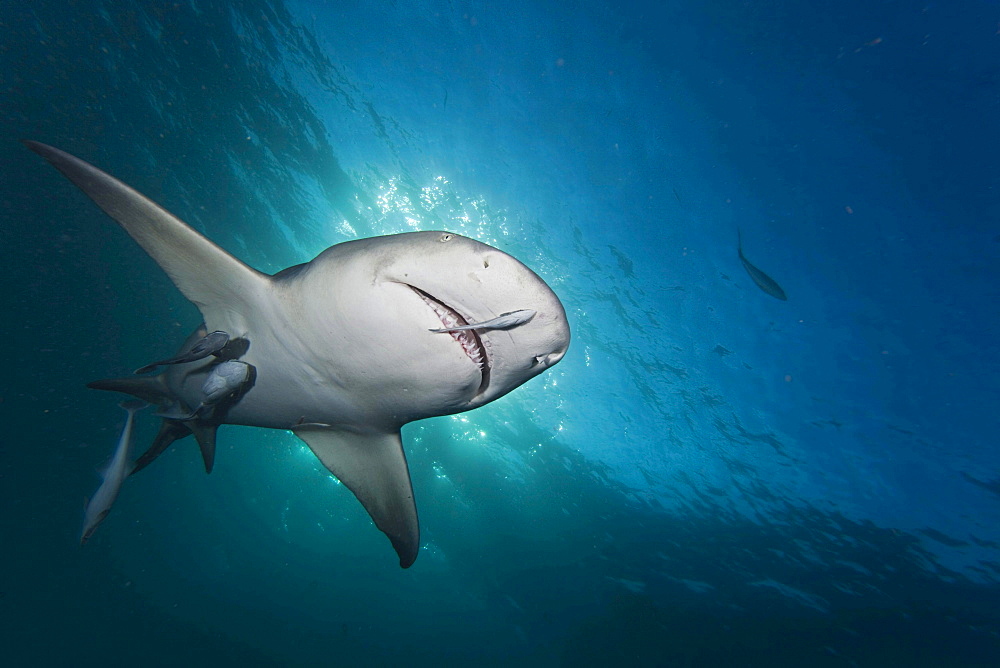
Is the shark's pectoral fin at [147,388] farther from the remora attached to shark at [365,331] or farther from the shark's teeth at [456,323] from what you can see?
the shark's teeth at [456,323]

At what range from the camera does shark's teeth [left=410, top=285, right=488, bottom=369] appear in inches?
78.5

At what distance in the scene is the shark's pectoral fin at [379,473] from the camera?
3.57 m

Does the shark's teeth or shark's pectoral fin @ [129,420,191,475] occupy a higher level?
the shark's teeth

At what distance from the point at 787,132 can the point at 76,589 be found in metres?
37.6

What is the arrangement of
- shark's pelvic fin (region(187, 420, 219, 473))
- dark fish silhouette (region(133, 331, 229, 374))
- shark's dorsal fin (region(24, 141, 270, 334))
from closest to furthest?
1. shark's dorsal fin (region(24, 141, 270, 334))
2. dark fish silhouette (region(133, 331, 229, 374))
3. shark's pelvic fin (region(187, 420, 219, 473))

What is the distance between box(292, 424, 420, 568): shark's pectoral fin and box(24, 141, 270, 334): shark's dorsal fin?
1.50m

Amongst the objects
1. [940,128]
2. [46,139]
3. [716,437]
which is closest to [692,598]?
[716,437]

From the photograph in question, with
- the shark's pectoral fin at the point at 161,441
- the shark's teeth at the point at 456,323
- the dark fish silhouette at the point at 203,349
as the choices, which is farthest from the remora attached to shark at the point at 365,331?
the shark's pectoral fin at the point at 161,441

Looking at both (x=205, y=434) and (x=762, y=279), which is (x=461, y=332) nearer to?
(x=205, y=434)

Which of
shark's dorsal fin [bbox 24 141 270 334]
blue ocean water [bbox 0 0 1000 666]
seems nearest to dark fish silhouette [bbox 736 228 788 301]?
blue ocean water [bbox 0 0 1000 666]

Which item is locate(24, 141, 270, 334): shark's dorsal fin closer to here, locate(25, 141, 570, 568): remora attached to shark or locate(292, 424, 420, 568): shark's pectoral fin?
locate(25, 141, 570, 568): remora attached to shark

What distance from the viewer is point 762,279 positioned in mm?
9695

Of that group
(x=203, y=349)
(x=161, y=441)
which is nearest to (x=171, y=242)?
(x=203, y=349)

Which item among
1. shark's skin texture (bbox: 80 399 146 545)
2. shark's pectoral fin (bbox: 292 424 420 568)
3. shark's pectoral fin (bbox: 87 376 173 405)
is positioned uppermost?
shark's pectoral fin (bbox: 292 424 420 568)
